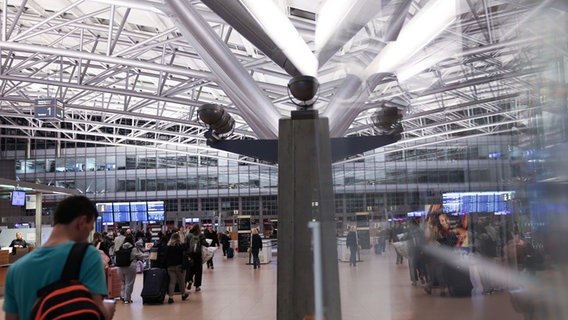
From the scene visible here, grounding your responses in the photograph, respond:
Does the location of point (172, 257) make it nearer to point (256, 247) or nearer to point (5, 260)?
point (5, 260)

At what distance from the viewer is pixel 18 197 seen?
66.8 feet

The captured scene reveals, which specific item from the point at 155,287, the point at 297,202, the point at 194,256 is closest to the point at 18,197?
the point at 194,256

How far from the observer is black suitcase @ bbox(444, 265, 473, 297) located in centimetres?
131

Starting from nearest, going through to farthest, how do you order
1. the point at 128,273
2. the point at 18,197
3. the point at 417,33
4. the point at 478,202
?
1. the point at 478,202
2. the point at 417,33
3. the point at 128,273
4. the point at 18,197

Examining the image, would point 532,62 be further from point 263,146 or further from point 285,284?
point 263,146

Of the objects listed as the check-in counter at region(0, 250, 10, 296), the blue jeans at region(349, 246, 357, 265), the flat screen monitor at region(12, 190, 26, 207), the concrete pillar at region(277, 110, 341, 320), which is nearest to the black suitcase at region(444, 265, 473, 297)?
the blue jeans at region(349, 246, 357, 265)

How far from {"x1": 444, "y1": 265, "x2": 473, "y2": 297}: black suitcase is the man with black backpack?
1458mm

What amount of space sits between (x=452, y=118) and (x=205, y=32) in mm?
12453

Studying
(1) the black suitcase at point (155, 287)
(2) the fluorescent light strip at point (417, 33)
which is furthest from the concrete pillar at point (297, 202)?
(1) the black suitcase at point (155, 287)

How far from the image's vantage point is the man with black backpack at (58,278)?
216 centimetres

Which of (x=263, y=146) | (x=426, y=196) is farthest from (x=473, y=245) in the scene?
(x=263, y=146)

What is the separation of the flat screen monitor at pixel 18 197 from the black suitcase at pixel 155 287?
1007 cm

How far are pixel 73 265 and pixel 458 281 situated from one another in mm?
1584

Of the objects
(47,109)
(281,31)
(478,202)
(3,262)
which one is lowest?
(3,262)
